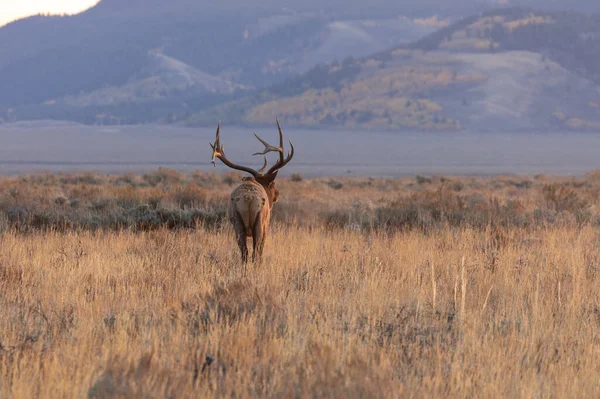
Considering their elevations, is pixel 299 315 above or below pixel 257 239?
below

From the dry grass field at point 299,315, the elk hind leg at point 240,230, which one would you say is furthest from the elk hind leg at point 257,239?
the dry grass field at point 299,315

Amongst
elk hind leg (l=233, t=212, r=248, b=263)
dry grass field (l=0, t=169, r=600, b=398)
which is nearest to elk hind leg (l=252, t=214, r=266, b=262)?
elk hind leg (l=233, t=212, r=248, b=263)

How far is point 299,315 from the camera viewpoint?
6.64 metres

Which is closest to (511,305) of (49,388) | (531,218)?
(49,388)

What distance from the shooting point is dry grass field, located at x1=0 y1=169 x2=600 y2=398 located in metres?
5.00

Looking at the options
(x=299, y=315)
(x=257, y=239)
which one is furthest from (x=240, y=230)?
(x=299, y=315)

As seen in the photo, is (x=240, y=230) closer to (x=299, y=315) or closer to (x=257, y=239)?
(x=257, y=239)

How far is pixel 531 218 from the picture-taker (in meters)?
15.1

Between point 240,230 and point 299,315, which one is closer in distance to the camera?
point 299,315

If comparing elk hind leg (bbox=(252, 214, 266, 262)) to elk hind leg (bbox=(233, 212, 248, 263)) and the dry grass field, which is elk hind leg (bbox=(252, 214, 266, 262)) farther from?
the dry grass field

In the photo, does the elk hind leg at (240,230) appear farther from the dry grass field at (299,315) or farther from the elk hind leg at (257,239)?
the dry grass field at (299,315)

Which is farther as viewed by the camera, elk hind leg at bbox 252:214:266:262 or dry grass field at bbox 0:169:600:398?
elk hind leg at bbox 252:214:266:262

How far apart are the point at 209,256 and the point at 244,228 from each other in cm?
115

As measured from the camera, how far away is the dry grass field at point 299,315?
5.00 metres
